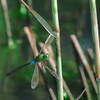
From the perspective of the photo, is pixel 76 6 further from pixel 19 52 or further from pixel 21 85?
pixel 21 85

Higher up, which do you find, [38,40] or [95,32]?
[95,32]

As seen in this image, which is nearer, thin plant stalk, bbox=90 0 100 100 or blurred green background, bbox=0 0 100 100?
thin plant stalk, bbox=90 0 100 100

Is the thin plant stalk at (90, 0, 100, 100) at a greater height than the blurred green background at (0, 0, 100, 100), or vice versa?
the thin plant stalk at (90, 0, 100, 100)

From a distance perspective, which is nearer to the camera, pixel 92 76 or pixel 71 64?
pixel 92 76

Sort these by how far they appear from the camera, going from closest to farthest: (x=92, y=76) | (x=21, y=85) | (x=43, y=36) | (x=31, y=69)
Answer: (x=92, y=76)
(x=21, y=85)
(x=31, y=69)
(x=43, y=36)

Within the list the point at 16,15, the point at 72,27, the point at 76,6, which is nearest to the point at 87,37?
the point at 72,27

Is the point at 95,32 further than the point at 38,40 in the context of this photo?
No

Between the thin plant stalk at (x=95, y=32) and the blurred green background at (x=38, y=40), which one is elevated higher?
the thin plant stalk at (x=95, y=32)

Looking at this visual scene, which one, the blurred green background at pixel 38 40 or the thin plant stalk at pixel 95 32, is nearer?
the thin plant stalk at pixel 95 32
